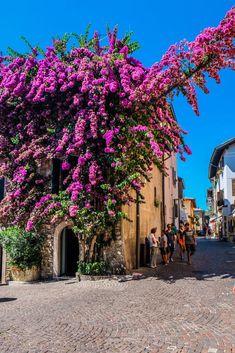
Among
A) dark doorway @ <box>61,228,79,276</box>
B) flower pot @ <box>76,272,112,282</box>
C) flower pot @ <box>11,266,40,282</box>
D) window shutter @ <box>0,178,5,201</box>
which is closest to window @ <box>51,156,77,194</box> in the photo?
dark doorway @ <box>61,228,79,276</box>

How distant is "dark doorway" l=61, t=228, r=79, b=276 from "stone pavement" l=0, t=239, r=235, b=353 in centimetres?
220

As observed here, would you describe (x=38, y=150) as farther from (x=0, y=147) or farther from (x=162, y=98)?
(x=162, y=98)

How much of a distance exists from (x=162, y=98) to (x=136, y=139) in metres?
1.97

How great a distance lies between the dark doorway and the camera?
15.1m

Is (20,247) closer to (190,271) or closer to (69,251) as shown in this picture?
(69,251)

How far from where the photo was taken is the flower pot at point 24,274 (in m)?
13.9

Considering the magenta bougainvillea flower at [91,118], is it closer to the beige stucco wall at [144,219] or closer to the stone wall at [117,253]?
the stone wall at [117,253]

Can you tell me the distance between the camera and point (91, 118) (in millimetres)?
13320

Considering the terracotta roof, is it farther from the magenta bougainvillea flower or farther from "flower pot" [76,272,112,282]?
"flower pot" [76,272,112,282]

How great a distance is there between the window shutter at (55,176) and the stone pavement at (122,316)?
3.72 meters

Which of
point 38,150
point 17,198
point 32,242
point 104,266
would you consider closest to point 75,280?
point 104,266

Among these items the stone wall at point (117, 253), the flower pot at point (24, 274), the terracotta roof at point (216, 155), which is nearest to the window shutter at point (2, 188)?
the flower pot at point (24, 274)

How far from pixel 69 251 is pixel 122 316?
7839mm

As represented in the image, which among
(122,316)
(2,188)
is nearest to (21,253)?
(2,188)
